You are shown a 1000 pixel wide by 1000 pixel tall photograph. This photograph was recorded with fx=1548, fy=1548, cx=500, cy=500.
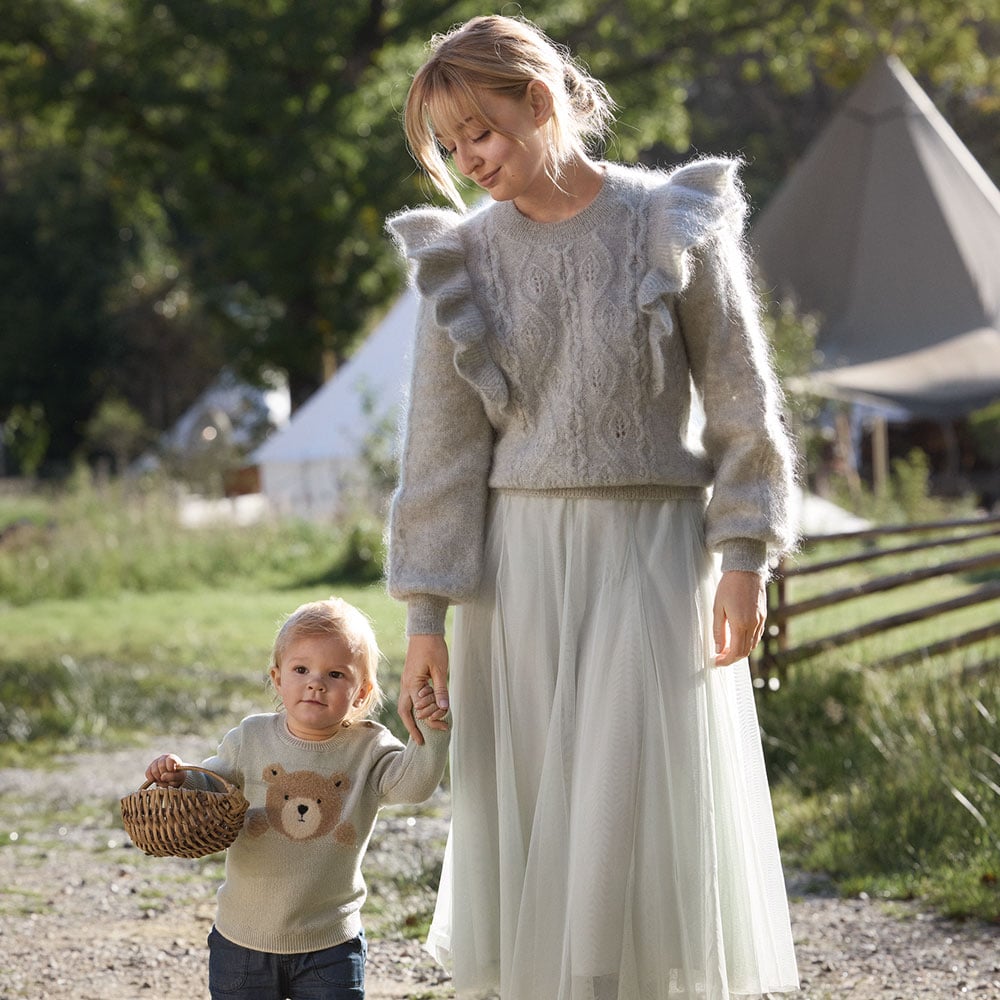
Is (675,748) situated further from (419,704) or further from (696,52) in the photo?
(696,52)

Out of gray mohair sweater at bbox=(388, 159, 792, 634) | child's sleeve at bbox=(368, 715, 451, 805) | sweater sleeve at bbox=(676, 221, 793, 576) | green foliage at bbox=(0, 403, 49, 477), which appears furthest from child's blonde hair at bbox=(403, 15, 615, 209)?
green foliage at bbox=(0, 403, 49, 477)

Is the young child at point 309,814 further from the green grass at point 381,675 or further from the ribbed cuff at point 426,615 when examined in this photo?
the green grass at point 381,675

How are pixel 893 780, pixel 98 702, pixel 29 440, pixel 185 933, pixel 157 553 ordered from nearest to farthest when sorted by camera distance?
pixel 185 933 < pixel 893 780 < pixel 98 702 < pixel 157 553 < pixel 29 440

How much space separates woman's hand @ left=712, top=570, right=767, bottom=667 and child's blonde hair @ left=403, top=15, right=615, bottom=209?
2.22ft

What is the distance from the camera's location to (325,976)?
2531mm

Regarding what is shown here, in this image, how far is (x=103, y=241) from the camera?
2533cm

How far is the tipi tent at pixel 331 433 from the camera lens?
47.3ft

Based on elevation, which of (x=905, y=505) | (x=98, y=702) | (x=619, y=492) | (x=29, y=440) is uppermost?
(x=29, y=440)

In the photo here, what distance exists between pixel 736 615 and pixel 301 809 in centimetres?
80

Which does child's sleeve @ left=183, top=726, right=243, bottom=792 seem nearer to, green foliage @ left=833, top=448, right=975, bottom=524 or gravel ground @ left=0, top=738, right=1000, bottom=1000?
gravel ground @ left=0, top=738, right=1000, bottom=1000

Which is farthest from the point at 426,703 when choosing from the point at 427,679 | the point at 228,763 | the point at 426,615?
the point at 228,763

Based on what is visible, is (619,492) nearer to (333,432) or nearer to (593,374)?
(593,374)

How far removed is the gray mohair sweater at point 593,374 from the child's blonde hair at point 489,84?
4.4 inches

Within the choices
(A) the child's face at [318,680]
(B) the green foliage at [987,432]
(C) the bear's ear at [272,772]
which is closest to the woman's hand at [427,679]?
(A) the child's face at [318,680]
